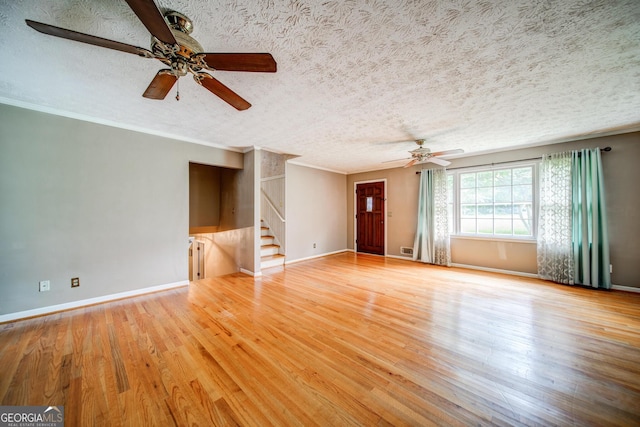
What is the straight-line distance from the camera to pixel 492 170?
181 inches

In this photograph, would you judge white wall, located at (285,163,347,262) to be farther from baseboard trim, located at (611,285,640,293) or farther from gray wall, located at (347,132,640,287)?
baseboard trim, located at (611,285,640,293)

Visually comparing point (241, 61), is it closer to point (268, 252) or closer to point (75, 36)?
point (75, 36)

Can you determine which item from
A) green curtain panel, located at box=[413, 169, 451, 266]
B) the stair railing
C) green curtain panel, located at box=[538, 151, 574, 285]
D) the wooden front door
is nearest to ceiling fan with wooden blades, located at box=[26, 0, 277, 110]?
the stair railing

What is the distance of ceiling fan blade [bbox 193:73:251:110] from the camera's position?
1656 mm

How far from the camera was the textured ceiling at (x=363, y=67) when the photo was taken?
1.37 metres

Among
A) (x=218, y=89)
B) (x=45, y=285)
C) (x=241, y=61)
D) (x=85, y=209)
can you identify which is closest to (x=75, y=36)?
(x=218, y=89)

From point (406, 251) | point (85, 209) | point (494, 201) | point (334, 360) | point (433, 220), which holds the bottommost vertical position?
point (334, 360)

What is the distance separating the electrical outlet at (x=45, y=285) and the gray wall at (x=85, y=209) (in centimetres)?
4

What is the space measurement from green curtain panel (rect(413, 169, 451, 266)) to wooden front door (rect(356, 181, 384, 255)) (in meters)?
1.11

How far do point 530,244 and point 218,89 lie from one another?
18.2 ft

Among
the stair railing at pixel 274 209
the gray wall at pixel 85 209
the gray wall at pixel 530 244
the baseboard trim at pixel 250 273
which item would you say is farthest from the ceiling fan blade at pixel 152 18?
the gray wall at pixel 530 244

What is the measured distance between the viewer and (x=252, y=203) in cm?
429

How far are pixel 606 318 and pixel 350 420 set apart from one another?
3.35 meters

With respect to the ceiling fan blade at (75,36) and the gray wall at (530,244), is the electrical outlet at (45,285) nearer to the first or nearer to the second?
the ceiling fan blade at (75,36)
